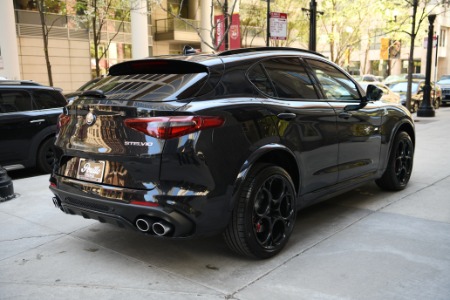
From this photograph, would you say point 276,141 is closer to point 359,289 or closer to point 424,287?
point 359,289

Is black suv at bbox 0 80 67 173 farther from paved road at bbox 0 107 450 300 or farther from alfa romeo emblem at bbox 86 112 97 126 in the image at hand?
alfa romeo emblem at bbox 86 112 97 126

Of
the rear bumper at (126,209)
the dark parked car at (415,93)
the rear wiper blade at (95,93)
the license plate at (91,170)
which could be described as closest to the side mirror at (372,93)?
the rear bumper at (126,209)

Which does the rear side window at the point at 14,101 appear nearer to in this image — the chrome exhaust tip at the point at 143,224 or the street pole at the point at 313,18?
the chrome exhaust tip at the point at 143,224

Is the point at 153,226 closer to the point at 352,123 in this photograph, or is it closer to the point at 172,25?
the point at 352,123

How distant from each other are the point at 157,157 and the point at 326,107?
2037 mm

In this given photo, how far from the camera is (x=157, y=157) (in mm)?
3328

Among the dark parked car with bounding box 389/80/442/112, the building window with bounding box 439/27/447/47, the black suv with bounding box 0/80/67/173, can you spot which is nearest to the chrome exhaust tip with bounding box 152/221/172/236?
the black suv with bounding box 0/80/67/173

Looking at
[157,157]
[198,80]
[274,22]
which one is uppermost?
[274,22]

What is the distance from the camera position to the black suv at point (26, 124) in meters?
7.53

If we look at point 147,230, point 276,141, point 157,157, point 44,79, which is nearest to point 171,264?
point 147,230

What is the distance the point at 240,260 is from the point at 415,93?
18839mm

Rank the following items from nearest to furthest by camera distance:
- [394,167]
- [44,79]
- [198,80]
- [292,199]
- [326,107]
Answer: [198,80] < [292,199] < [326,107] < [394,167] < [44,79]

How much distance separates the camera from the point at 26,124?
7738 mm

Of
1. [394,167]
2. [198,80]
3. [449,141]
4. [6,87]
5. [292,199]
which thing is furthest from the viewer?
[449,141]
